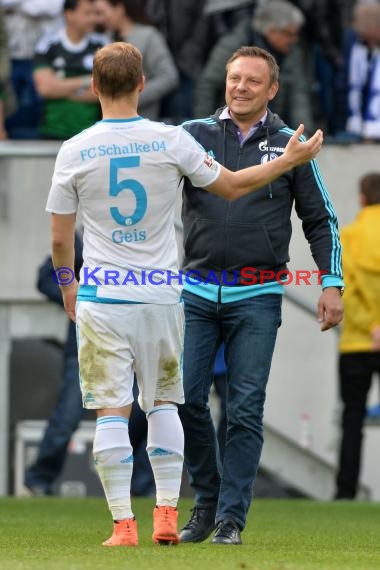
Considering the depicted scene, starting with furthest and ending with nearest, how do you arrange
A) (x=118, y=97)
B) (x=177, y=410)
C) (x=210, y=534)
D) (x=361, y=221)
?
(x=361, y=221) → (x=210, y=534) → (x=177, y=410) → (x=118, y=97)

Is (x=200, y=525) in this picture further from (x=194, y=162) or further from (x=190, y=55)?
(x=190, y=55)

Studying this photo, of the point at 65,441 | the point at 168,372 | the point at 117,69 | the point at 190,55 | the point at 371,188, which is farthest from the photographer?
the point at 190,55

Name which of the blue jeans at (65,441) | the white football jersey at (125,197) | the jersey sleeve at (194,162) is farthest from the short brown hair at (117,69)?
the blue jeans at (65,441)

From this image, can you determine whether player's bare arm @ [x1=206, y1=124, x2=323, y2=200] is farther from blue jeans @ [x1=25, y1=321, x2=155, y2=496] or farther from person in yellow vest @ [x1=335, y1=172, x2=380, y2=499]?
blue jeans @ [x1=25, y1=321, x2=155, y2=496]

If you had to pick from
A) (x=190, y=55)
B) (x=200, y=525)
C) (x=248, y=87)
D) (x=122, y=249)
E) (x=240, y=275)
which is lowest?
(x=200, y=525)

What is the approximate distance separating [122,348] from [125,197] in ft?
1.96

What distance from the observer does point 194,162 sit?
21.1 feet

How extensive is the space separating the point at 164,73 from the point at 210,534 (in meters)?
6.20

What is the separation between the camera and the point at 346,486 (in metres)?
11.6

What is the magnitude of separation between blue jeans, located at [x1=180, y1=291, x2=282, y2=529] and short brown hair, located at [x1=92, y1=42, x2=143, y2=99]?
1148mm

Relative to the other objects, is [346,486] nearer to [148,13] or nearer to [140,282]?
[148,13]

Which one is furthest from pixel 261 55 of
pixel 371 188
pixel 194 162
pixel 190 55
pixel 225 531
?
pixel 190 55

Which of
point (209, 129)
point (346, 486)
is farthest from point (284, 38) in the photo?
point (209, 129)

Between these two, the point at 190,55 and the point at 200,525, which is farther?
the point at 190,55
